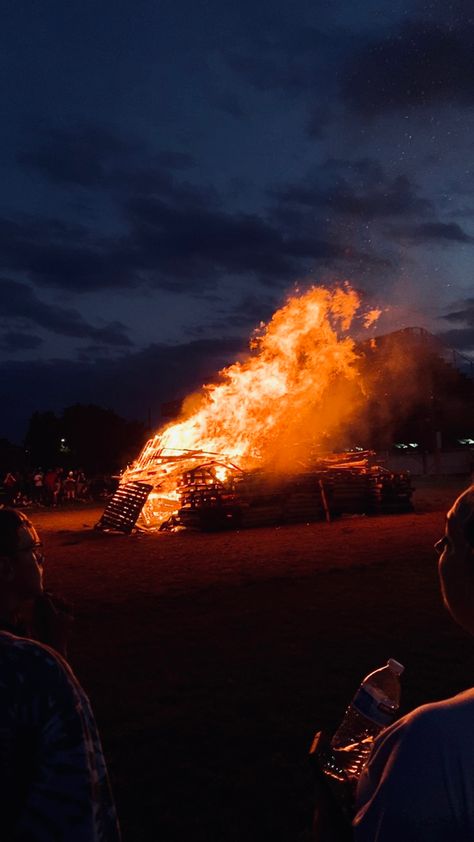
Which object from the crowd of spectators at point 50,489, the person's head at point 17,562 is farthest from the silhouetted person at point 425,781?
the crowd of spectators at point 50,489

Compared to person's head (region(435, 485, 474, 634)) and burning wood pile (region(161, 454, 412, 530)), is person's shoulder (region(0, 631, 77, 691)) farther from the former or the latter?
burning wood pile (region(161, 454, 412, 530))

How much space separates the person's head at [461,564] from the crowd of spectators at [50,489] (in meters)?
28.9

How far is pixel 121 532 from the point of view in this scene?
20094mm

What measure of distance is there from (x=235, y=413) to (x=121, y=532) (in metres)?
6.79

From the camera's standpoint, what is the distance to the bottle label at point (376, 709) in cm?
205

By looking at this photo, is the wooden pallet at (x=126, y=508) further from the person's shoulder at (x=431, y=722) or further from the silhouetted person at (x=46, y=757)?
the person's shoulder at (x=431, y=722)

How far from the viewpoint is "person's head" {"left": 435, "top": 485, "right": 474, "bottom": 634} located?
1.59m

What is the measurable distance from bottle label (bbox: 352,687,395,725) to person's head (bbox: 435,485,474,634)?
596mm

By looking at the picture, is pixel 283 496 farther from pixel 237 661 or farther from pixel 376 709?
pixel 376 709

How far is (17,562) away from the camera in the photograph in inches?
95.4

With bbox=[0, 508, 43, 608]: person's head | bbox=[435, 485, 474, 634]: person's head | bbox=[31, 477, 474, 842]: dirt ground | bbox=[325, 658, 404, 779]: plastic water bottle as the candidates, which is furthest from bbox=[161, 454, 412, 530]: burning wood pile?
bbox=[435, 485, 474, 634]: person's head

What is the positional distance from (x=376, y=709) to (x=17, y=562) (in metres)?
1.39

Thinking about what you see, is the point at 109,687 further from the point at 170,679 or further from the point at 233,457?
the point at 233,457

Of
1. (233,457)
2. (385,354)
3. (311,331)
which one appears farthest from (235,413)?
(385,354)
